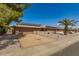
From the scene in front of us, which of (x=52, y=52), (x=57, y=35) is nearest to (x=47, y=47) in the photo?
(x=52, y=52)

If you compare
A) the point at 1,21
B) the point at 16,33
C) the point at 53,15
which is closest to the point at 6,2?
the point at 1,21

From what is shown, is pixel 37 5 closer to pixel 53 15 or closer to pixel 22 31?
pixel 53 15

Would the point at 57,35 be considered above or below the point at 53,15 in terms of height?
below

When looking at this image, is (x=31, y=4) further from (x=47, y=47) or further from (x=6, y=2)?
(x=47, y=47)

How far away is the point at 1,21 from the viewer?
32.4ft

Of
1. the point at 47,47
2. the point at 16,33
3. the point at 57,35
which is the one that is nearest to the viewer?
the point at 47,47

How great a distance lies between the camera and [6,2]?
984 cm

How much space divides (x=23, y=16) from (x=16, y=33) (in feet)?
9.12

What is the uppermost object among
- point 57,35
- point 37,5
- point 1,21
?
point 37,5

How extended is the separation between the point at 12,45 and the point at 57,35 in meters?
5.63

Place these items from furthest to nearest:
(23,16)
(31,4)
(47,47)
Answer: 1. (47,47)
2. (23,16)
3. (31,4)

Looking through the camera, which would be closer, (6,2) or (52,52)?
(6,2)

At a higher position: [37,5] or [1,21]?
[37,5]

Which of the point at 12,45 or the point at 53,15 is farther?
the point at 12,45
